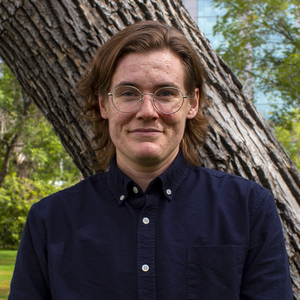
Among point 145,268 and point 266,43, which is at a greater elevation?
point 266,43

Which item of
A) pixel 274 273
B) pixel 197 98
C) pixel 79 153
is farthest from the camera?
pixel 79 153

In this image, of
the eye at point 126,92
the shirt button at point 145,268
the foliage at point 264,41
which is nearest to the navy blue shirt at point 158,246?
the shirt button at point 145,268

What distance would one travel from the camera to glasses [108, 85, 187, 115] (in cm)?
188

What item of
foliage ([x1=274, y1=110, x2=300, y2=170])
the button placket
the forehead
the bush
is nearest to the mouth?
the forehead

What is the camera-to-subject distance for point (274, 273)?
1.70m

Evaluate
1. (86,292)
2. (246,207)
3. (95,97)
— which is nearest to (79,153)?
(95,97)

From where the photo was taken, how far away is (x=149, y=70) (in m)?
1.89

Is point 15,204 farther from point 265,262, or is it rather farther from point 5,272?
point 265,262

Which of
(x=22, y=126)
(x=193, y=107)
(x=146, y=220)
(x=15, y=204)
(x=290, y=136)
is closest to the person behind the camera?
(x=146, y=220)

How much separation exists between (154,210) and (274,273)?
617mm

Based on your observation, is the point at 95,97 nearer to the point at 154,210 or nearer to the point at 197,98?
the point at 197,98

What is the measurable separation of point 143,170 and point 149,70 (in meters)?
0.52

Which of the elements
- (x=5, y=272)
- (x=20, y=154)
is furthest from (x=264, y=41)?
(x=20, y=154)

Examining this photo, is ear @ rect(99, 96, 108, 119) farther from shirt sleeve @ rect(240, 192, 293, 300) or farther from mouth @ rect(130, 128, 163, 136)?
shirt sleeve @ rect(240, 192, 293, 300)
